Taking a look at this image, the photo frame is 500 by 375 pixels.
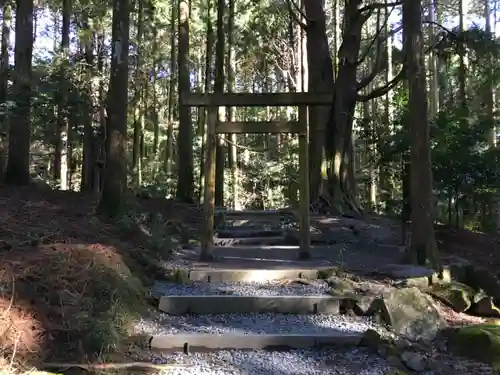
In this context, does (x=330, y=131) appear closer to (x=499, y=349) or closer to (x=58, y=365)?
(x=499, y=349)

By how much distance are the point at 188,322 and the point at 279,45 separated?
842 inches

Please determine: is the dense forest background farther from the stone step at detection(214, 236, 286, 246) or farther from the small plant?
the stone step at detection(214, 236, 286, 246)

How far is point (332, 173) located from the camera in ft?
45.6

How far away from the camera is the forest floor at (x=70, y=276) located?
463cm

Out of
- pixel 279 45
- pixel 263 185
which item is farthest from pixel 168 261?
pixel 263 185

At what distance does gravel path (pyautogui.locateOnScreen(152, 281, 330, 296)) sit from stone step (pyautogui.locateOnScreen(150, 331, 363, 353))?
51.2 inches

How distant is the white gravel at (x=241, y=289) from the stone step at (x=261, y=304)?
28cm

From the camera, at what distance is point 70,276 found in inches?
221

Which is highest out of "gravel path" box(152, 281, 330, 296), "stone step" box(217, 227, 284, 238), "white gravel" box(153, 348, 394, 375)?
"stone step" box(217, 227, 284, 238)

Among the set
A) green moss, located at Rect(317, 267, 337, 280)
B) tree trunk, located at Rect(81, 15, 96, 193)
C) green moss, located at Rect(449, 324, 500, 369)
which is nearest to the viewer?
green moss, located at Rect(449, 324, 500, 369)

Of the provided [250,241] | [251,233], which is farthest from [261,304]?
[251,233]

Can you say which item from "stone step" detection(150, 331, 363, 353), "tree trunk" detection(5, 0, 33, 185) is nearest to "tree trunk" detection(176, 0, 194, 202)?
"tree trunk" detection(5, 0, 33, 185)

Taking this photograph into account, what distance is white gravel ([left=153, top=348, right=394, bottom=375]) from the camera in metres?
4.75

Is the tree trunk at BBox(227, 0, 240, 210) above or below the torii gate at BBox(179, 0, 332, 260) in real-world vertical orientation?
above
